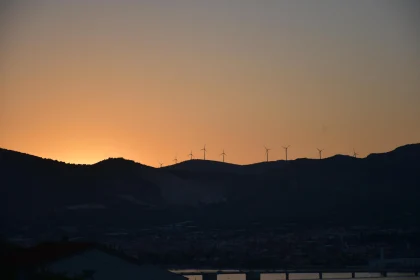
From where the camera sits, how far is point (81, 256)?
46.0 metres

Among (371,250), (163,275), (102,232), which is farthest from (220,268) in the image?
(163,275)

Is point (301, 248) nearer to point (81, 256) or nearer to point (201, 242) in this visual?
point (201, 242)

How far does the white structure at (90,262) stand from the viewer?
146ft

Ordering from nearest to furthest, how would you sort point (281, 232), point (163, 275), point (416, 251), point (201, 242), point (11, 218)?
point (163, 275) < point (416, 251) < point (201, 242) < point (281, 232) < point (11, 218)

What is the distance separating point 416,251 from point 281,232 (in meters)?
32.3

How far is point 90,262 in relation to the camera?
46.3 meters

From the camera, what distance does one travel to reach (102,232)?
585 ft

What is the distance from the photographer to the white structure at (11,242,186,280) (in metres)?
44.4

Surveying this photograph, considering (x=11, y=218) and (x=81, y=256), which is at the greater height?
(x=11, y=218)

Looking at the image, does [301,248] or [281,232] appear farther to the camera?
[281,232]

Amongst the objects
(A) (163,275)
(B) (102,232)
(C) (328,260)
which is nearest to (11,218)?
(B) (102,232)

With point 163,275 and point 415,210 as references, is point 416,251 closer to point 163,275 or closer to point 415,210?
point 415,210

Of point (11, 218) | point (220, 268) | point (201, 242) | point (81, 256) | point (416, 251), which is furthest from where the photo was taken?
point (11, 218)

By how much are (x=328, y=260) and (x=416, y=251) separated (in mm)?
15760
